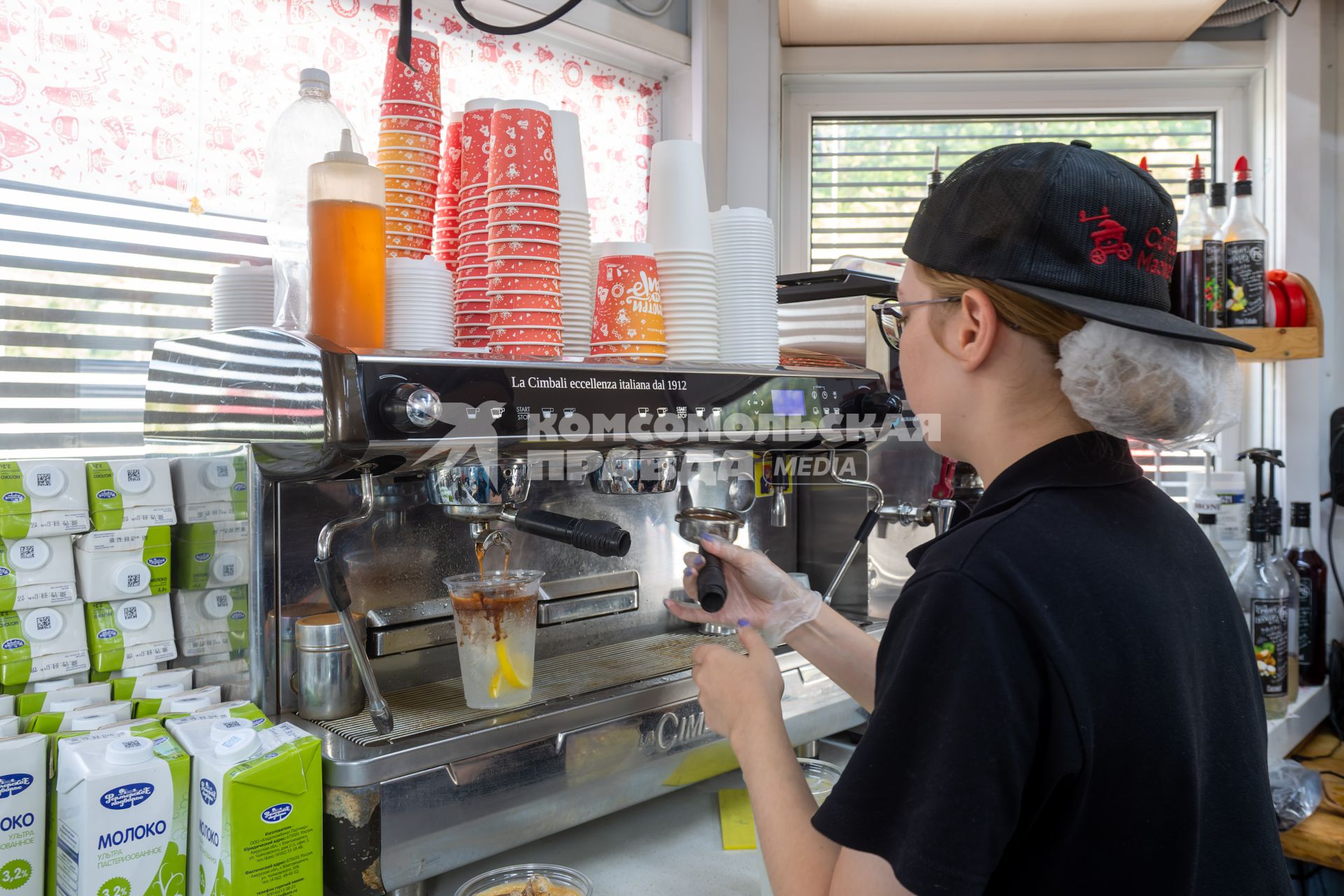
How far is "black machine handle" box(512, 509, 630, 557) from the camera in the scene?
0.93 meters

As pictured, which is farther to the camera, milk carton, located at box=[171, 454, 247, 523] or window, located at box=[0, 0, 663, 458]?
window, located at box=[0, 0, 663, 458]

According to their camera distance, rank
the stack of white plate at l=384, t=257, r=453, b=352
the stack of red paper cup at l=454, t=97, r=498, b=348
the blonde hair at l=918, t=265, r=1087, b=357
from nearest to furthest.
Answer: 1. the blonde hair at l=918, t=265, r=1087, b=357
2. the stack of white plate at l=384, t=257, r=453, b=352
3. the stack of red paper cup at l=454, t=97, r=498, b=348

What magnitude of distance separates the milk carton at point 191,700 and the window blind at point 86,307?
38 centimetres

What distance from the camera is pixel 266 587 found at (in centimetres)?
99

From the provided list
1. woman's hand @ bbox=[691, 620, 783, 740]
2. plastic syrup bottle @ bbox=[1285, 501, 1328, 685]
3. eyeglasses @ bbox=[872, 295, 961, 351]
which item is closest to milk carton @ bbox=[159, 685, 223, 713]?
woman's hand @ bbox=[691, 620, 783, 740]

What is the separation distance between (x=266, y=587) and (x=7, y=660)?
0.26 metres

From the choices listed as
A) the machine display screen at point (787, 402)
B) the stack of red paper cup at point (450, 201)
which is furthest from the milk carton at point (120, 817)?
the machine display screen at point (787, 402)

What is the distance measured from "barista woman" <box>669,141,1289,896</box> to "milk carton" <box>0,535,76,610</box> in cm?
74

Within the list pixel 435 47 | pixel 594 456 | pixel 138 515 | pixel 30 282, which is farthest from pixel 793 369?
pixel 30 282

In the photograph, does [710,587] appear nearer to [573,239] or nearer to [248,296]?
[573,239]

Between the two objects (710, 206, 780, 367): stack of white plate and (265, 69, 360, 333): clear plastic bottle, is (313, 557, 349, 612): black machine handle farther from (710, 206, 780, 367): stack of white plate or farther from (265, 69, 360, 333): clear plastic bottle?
(710, 206, 780, 367): stack of white plate

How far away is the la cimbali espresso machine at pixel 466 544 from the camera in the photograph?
87cm

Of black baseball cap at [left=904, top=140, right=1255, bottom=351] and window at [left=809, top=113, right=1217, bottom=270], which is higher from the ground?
window at [left=809, top=113, right=1217, bottom=270]

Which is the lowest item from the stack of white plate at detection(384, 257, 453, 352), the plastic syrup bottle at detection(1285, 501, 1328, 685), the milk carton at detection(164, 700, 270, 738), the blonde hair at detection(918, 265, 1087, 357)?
the plastic syrup bottle at detection(1285, 501, 1328, 685)
